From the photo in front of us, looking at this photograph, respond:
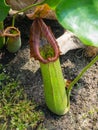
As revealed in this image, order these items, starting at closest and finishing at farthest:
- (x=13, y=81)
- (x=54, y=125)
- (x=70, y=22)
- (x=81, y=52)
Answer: (x=70, y=22) < (x=54, y=125) < (x=13, y=81) < (x=81, y=52)

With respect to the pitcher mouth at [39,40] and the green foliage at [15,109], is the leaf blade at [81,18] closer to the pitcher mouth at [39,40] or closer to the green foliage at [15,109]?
the pitcher mouth at [39,40]

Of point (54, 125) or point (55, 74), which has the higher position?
point (55, 74)

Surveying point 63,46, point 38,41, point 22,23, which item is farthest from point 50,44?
point 22,23

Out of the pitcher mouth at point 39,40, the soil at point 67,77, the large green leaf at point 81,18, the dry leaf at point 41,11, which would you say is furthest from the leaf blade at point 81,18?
the soil at point 67,77

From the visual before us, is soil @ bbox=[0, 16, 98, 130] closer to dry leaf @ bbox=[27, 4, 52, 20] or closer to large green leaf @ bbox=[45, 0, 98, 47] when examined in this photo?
dry leaf @ bbox=[27, 4, 52, 20]

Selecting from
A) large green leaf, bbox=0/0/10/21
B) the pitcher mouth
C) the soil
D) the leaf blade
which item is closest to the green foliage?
the soil

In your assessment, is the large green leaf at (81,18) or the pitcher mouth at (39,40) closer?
the large green leaf at (81,18)

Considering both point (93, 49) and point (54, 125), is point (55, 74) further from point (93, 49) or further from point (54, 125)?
point (93, 49)
